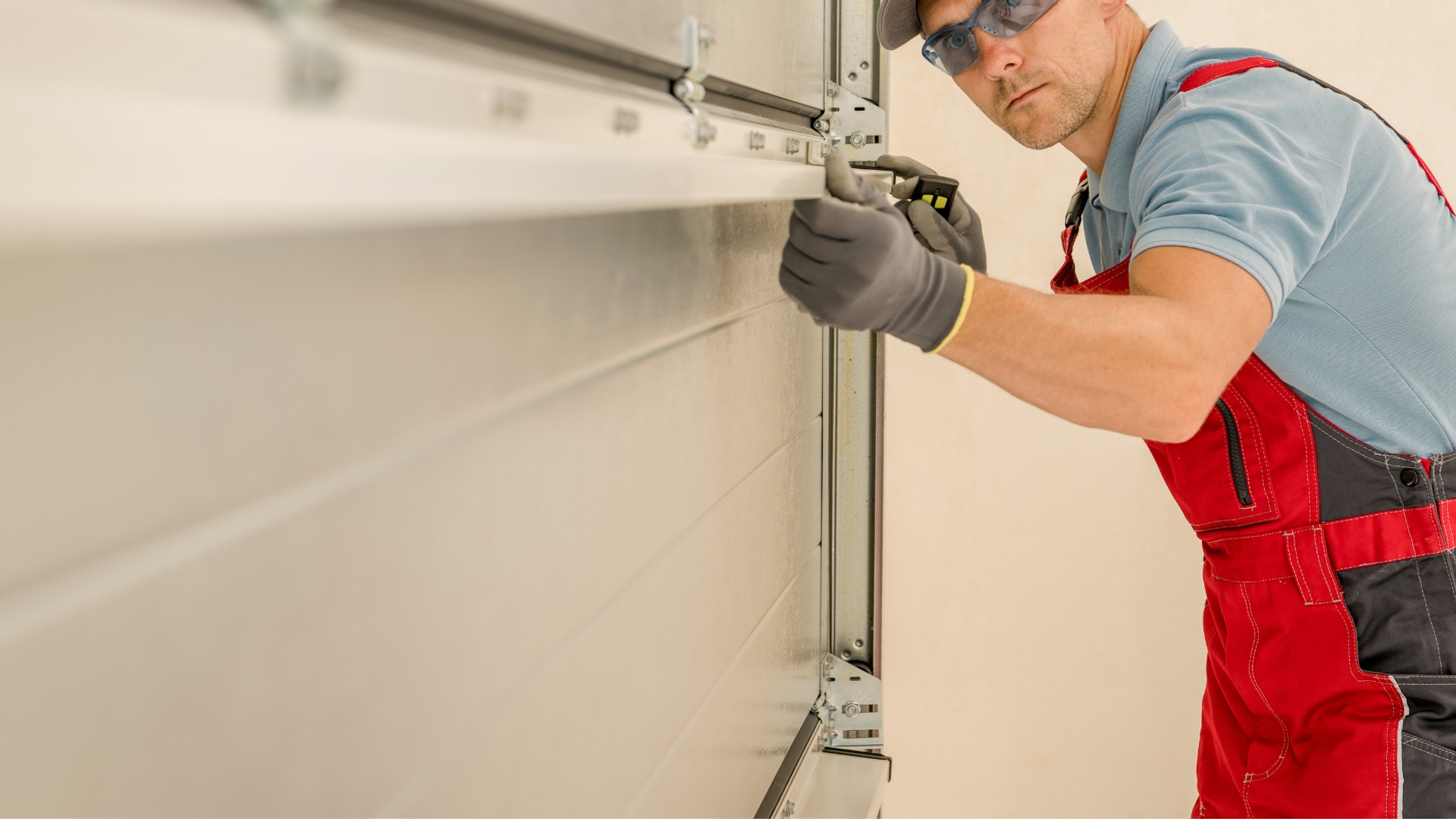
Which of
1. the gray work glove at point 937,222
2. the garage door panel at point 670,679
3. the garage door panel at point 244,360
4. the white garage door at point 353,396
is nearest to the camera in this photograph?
the white garage door at point 353,396

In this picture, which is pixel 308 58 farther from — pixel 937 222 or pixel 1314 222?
pixel 937 222

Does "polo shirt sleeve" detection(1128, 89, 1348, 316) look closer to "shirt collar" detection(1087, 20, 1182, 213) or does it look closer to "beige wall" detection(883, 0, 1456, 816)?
"shirt collar" detection(1087, 20, 1182, 213)

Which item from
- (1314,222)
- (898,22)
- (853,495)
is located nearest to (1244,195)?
(1314,222)

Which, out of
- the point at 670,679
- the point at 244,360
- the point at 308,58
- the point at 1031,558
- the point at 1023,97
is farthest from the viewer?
the point at 1031,558

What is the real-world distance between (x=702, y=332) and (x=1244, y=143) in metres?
0.75

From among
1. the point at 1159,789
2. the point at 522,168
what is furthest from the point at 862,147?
the point at 1159,789

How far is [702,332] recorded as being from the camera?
132 centimetres

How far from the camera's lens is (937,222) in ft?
6.03

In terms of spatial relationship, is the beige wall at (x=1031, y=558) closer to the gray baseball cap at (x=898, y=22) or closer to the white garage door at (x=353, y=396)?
the gray baseball cap at (x=898, y=22)

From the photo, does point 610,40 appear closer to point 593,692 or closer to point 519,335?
point 519,335

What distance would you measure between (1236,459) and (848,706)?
49.7 inches

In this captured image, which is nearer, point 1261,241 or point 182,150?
point 182,150

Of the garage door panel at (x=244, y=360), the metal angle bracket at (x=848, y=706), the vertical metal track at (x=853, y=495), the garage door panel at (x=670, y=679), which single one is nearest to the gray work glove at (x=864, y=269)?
the garage door panel at (x=244, y=360)

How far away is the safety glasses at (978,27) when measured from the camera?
144 cm
